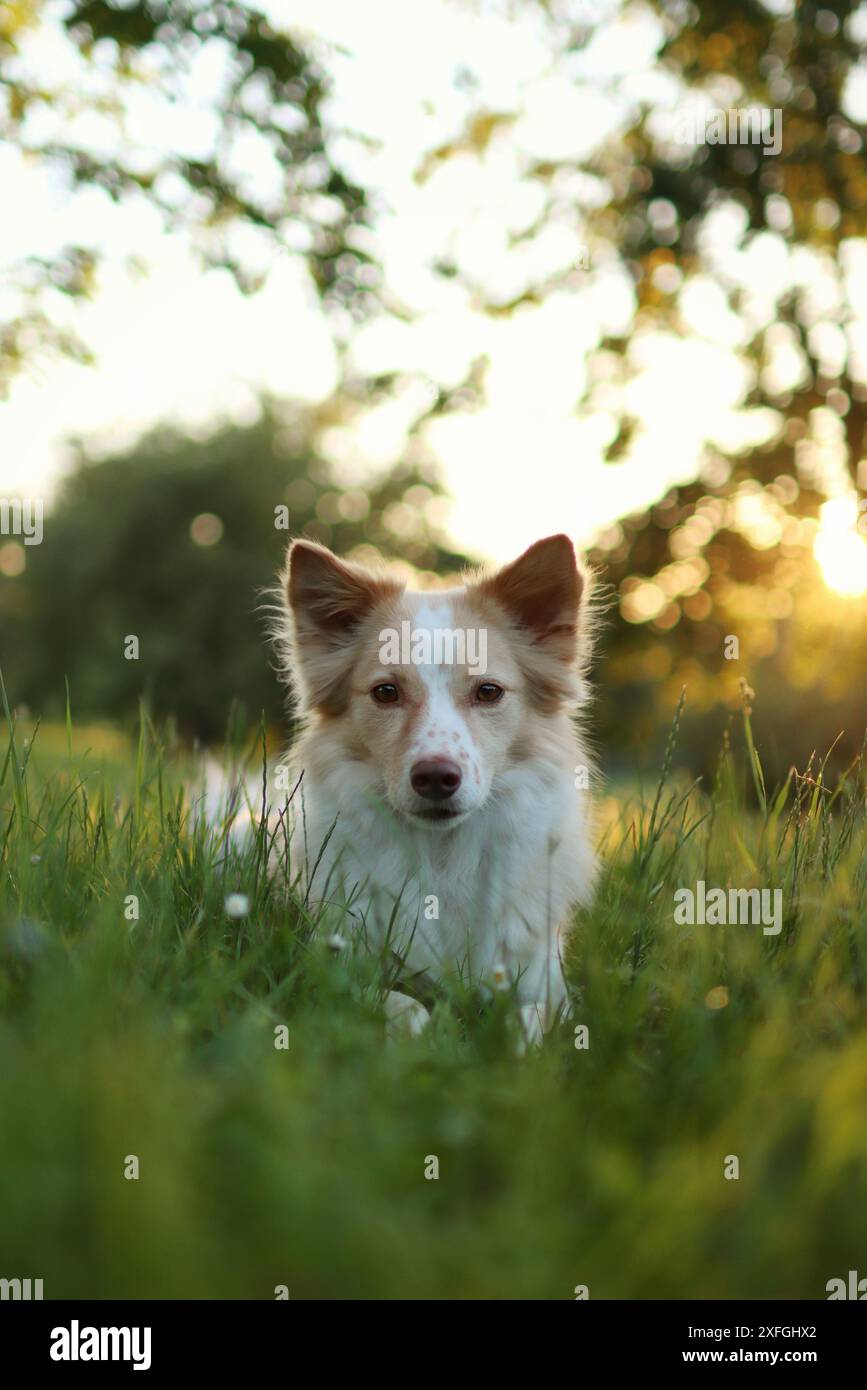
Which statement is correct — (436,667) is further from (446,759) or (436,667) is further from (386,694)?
(446,759)

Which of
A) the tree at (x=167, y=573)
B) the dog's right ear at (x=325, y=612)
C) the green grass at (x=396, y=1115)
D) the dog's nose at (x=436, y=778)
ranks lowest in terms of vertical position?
the green grass at (x=396, y=1115)

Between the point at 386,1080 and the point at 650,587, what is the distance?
757 cm

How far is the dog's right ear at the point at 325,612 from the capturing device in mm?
4754

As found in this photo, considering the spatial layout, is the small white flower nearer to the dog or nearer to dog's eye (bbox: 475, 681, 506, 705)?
the dog

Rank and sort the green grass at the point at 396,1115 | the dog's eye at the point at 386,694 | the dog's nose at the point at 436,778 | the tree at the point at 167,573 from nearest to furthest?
1. the green grass at the point at 396,1115
2. the dog's nose at the point at 436,778
3. the dog's eye at the point at 386,694
4. the tree at the point at 167,573

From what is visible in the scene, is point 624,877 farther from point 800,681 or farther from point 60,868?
point 800,681

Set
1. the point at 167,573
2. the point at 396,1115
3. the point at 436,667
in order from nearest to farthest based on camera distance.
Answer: the point at 396,1115
the point at 436,667
the point at 167,573

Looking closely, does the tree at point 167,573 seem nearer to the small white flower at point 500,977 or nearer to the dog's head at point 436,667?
the dog's head at point 436,667

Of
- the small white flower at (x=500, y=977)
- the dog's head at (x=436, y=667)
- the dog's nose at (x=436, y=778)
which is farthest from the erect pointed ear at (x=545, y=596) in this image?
the small white flower at (x=500, y=977)

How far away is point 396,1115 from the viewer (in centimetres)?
242

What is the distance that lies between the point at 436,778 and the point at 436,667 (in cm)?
57

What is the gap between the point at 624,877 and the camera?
4.51 metres

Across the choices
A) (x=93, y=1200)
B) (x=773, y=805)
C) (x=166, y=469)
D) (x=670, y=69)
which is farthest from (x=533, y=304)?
(x=166, y=469)

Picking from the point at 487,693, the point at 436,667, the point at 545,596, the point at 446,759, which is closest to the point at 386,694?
the point at 436,667
